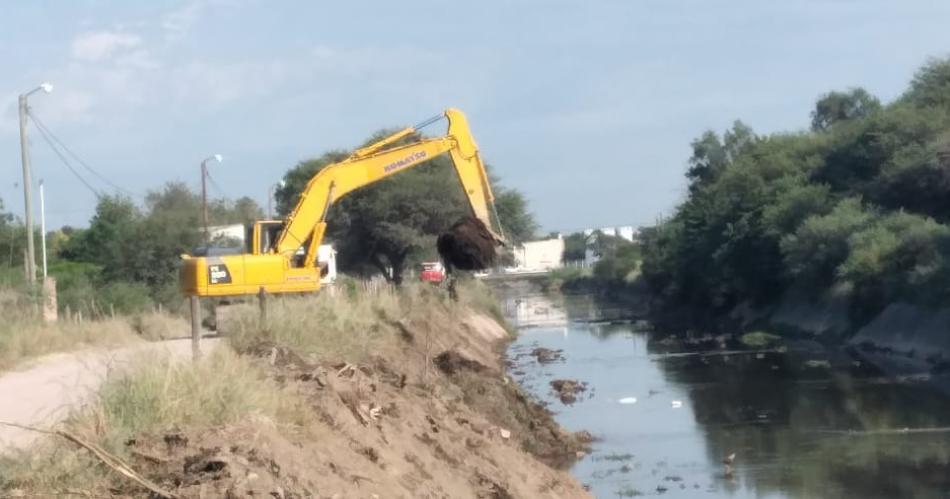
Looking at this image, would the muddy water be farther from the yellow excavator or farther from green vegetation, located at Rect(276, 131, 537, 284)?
green vegetation, located at Rect(276, 131, 537, 284)

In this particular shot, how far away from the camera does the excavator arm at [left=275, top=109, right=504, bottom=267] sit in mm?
35625

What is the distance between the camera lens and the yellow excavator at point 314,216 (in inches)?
1339

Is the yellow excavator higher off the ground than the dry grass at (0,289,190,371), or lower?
higher

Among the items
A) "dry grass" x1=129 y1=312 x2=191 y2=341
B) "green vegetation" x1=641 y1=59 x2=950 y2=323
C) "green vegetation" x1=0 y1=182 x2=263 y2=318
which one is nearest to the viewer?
"dry grass" x1=129 y1=312 x2=191 y2=341

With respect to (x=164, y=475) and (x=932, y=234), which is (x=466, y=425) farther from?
(x=932, y=234)

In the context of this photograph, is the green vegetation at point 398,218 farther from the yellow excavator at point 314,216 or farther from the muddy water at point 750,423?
the yellow excavator at point 314,216

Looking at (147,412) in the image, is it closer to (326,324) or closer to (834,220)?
(326,324)

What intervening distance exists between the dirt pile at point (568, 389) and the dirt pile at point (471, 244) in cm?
496

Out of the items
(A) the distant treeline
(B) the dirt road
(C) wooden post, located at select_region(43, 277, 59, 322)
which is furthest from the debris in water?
(B) the dirt road

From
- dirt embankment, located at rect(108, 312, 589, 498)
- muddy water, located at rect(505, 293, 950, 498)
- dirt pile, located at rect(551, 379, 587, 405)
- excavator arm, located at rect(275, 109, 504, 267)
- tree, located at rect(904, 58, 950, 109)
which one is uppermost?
tree, located at rect(904, 58, 950, 109)

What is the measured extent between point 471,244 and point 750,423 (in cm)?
733

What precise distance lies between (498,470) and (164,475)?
7.95 metres

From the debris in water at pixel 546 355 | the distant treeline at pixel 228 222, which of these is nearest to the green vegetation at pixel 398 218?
the distant treeline at pixel 228 222

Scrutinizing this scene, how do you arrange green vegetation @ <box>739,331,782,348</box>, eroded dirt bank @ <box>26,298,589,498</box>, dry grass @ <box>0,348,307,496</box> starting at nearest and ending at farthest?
dry grass @ <box>0,348,307,496</box>, eroded dirt bank @ <box>26,298,589,498</box>, green vegetation @ <box>739,331,782,348</box>
